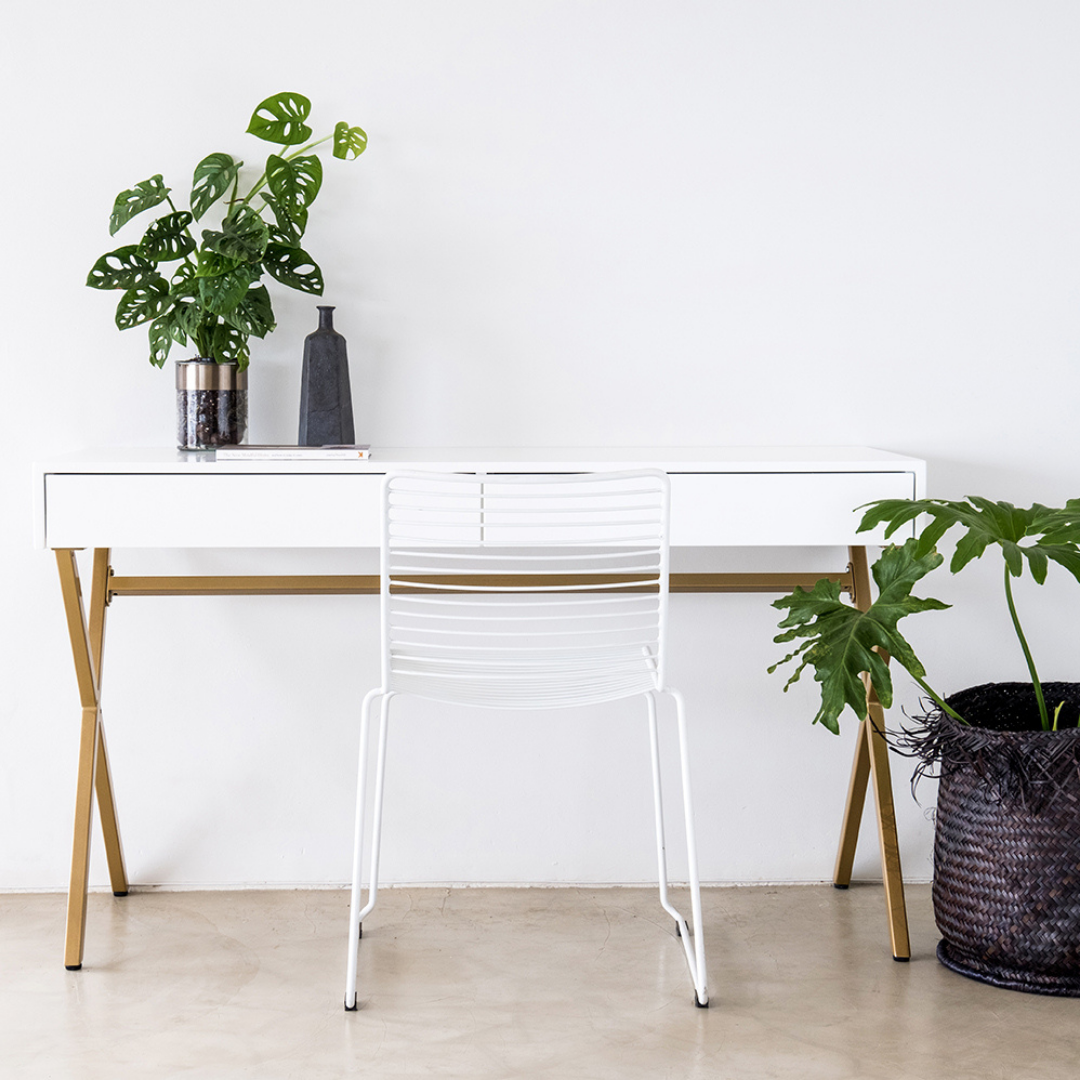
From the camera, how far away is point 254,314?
230 centimetres

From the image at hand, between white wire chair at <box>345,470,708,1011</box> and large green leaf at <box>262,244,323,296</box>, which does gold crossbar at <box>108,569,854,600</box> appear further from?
large green leaf at <box>262,244,323,296</box>

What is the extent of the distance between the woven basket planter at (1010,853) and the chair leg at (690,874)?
47cm

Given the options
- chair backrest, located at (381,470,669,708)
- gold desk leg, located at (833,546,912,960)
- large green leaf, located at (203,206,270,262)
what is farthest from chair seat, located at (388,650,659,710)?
large green leaf, located at (203,206,270,262)

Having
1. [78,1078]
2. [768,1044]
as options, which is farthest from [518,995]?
[78,1078]

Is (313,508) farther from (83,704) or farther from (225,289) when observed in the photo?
(83,704)

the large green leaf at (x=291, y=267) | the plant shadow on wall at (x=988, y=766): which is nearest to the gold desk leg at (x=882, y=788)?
the plant shadow on wall at (x=988, y=766)

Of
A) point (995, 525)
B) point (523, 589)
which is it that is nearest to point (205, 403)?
point (523, 589)

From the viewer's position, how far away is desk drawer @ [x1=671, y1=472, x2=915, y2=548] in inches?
84.4

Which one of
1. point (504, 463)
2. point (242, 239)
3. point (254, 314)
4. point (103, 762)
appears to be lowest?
point (103, 762)

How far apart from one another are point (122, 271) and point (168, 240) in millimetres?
111

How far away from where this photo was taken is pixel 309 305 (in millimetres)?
2494

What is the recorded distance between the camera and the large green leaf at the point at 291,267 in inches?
90.8

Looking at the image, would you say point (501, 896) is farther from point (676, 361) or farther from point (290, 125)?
point (290, 125)

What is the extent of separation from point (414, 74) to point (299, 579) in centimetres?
108
